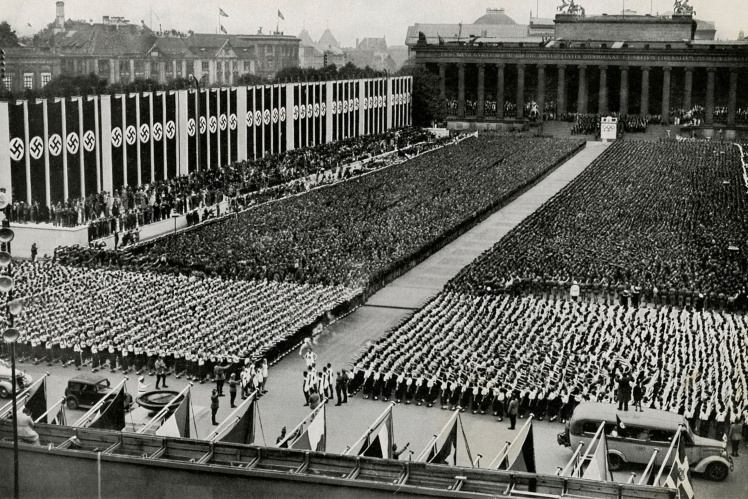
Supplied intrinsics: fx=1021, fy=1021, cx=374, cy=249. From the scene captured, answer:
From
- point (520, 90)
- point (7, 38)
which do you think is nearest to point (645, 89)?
point (520, 90)

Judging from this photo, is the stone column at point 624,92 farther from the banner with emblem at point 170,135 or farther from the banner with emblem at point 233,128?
the banner with emblem at point 170,135

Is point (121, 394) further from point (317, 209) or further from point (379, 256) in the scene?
point (317, 209)

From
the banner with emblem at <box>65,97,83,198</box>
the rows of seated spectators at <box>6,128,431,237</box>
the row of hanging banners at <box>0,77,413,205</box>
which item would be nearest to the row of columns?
the row of hanging banners at <box>0,77,413,205</box>

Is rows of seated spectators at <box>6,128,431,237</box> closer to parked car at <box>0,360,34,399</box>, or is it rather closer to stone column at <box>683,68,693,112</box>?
parked car at <box>0,360,34,399</box>

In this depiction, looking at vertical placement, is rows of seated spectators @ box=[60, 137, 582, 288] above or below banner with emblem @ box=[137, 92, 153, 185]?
below

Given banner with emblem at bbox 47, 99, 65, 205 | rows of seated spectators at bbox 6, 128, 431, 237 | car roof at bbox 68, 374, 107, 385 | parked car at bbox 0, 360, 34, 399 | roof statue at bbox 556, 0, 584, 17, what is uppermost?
roof statue at bbox 556, 0, 584, 17

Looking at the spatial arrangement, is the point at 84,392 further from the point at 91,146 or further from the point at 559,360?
the point at 91,146
